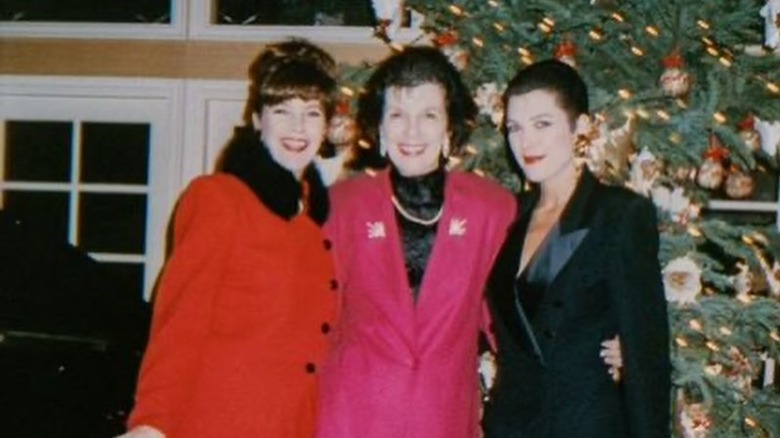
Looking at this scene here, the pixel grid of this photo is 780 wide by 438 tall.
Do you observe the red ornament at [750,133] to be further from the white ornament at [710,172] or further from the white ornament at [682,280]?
the white ornament at [682,280]

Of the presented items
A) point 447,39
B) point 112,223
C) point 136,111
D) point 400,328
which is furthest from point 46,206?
point 400,328

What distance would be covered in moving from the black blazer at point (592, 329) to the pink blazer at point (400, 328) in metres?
0.15

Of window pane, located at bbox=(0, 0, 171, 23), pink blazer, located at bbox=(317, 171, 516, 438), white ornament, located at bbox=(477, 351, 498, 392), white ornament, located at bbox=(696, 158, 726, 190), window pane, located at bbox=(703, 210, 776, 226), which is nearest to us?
pink blazer, located at bbox=(317, 171, 516, 438)

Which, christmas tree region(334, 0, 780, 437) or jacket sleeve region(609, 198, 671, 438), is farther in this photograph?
christmas tree region(334, 0, 780, 437)

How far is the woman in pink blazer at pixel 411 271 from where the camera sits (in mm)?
2420

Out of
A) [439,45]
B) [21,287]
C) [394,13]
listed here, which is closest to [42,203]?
[21,287]

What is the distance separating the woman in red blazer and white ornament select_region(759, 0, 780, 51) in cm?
203

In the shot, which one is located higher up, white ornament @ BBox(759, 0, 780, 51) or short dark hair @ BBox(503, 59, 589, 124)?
white ornament @ BBox(759, 0, 780, 51)

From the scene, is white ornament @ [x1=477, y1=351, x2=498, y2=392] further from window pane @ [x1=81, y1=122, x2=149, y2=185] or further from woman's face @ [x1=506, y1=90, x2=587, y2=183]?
window pane @ [x1=81, y1=122, x2=149, y2=185]

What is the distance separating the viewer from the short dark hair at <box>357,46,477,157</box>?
2527 mm

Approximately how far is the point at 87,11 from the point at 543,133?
3799mm

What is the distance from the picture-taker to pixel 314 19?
17.0 ft

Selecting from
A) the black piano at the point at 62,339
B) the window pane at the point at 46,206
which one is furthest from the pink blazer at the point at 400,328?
the window pane at the point at 46,206

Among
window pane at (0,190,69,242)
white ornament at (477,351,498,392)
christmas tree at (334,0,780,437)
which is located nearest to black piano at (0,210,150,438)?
christmas tree at (334,0,780,437)
